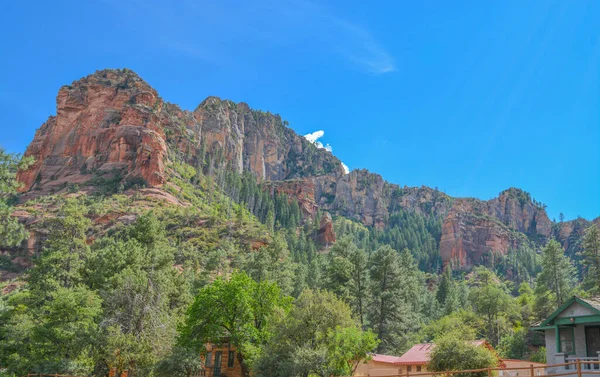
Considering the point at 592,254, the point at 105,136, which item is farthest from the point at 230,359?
the point at 105,136

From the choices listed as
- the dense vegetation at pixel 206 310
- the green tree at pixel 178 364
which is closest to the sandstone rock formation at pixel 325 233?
the dense vegetation at pixel 206 310

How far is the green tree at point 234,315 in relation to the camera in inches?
1329

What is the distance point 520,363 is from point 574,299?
17.4m

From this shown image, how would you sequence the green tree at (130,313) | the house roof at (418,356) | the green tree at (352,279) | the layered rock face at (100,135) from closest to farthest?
the green tree at (130,313)
the house roof at (418,356)
the green tree at (352,279)
the layered rock face at (100,135)

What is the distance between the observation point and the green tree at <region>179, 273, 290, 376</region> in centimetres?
3375

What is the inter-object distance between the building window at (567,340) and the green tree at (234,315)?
17071 millimetres

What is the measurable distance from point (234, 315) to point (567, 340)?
20970 millimetres

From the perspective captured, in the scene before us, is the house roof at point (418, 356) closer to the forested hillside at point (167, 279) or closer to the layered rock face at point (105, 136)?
the forested hillside at point (167, 279)

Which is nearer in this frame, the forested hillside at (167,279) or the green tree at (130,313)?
the forested hillside at (167,279)

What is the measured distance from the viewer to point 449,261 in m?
176

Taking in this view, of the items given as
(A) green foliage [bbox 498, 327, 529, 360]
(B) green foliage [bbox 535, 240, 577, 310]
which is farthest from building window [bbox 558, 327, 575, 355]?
(B) green foliage [bbox 535, 240, 577, 310]

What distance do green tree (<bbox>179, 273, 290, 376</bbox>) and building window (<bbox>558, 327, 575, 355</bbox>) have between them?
17.1 metres

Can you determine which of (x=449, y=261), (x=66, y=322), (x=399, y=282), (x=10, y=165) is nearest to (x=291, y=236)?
(x=449, y=261)

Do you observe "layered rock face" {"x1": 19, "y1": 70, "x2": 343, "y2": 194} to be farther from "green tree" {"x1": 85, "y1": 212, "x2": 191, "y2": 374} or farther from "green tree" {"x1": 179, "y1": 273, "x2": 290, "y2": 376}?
"green tree" {"x1": 179, "y1": 273, "x2": 290, "y2": 376}
